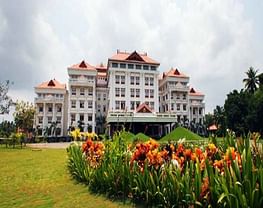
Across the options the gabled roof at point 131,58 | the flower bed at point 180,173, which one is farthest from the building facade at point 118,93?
the flower bed at point 180,173

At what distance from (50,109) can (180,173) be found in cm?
5984

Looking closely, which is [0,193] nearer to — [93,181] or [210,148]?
[93,181]

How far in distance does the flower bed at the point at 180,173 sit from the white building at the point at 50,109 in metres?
54.8

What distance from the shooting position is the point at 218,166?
160 inches

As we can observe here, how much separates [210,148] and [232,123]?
153 ft

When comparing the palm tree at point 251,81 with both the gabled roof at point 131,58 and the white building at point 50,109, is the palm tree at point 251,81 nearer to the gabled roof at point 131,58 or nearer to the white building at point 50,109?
the gabled roof at point 131,58

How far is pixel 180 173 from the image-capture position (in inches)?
181

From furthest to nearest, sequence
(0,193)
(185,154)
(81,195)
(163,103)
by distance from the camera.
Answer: (163,103)
(0,193)
(81,195)
(185,154)

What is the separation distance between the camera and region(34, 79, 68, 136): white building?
60031 millimetres

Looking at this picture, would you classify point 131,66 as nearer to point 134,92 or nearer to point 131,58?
point 131,58

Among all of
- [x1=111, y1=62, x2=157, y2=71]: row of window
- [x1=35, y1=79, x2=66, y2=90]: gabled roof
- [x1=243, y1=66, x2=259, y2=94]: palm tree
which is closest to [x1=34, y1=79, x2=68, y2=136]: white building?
[x1=35, y1=79, x2=66, y2=90]: gabled roof

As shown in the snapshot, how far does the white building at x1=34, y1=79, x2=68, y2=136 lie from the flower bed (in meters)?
54.8

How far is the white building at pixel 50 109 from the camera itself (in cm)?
6003

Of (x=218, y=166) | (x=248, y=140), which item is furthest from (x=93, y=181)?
(x=248, y=140)
